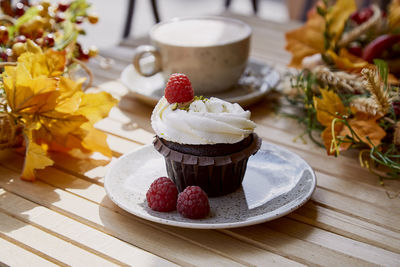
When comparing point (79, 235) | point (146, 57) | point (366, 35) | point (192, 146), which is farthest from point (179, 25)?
point (79, 235)

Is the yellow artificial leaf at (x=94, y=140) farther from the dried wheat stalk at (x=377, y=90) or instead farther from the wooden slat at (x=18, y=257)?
the dried wheat stalk at (x=377, y=90)

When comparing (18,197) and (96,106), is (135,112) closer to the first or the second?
(96,106)

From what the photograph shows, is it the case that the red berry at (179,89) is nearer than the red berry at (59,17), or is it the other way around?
the red berry at (179,89)

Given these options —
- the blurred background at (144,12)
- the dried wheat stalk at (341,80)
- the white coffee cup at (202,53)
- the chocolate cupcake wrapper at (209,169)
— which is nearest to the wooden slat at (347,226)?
the chocolate cupcake wrapper at (209,169)

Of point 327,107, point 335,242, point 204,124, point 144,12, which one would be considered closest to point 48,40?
point 204,124

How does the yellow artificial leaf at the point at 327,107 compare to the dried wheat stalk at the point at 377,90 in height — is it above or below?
below

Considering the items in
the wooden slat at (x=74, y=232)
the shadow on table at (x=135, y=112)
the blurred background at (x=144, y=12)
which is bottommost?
the blurred background at (x=144, y=12)

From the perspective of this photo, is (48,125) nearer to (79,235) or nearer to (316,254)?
(79,235)

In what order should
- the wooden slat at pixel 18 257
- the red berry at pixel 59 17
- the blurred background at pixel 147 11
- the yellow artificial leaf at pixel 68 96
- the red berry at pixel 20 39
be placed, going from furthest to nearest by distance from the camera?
the blurred background at pixel 147 11
the red berry at pixel 59 17
the red berry at pixel 20 39
the yellow artificial leaf at pixel 68 96
the wooden slat at pixel 18 257
